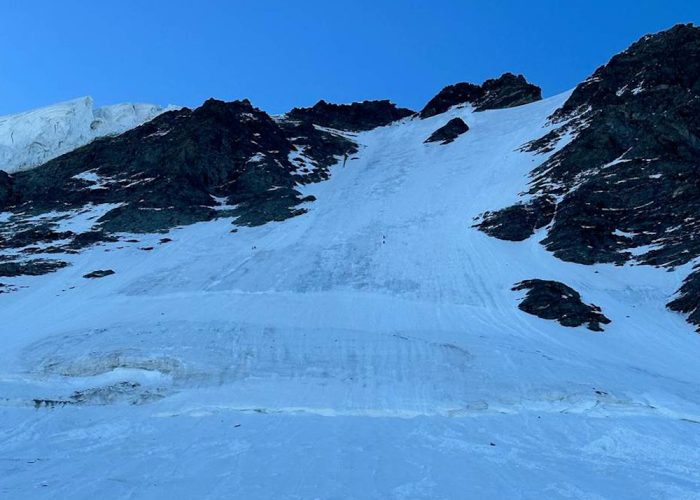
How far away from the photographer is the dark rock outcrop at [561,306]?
930 inches

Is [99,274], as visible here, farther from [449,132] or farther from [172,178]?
[449,132]

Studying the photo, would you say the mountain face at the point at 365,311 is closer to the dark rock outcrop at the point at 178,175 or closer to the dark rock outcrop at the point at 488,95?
the dark rock outcrop at the point at 178,175

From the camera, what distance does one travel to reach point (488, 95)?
86.8 m

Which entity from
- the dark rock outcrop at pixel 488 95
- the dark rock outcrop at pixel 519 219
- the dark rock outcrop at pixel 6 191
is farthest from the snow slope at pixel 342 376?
the dark rock outcrop at pixel 488 95

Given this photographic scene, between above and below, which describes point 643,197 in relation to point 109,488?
above

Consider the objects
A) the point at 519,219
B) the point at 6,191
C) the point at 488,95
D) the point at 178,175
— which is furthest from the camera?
the point at 488,95

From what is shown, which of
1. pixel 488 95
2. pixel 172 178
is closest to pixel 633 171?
pixel 172 178

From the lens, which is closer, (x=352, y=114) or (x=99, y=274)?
(x=99, y=274)

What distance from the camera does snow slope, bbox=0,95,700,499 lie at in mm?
10156

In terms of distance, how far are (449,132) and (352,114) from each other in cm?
2653

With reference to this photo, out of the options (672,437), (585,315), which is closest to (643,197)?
(585,315)

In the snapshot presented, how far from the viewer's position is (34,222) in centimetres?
4338

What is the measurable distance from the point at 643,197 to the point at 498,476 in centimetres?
3083

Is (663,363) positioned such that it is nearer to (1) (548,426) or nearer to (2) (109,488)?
(1) (548,426)
